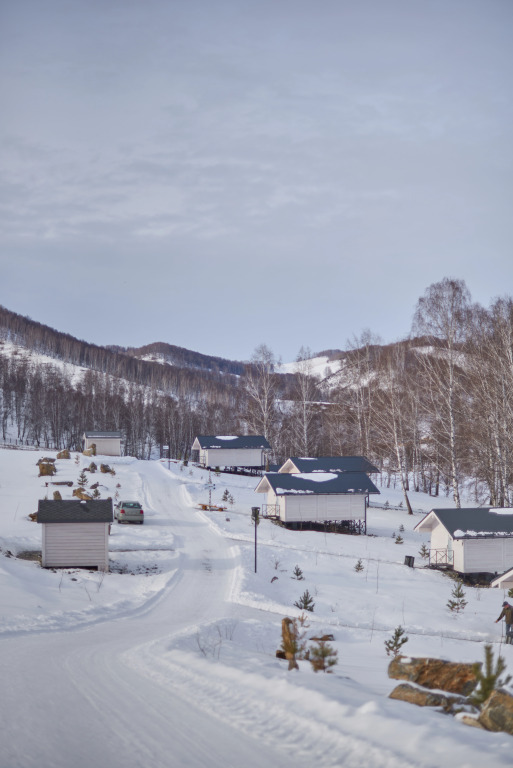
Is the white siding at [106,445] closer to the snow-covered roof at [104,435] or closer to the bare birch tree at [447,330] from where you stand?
the snow-covered roof at [104,435]

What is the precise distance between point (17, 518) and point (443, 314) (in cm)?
2590

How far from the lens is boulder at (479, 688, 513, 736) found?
5.59 meters

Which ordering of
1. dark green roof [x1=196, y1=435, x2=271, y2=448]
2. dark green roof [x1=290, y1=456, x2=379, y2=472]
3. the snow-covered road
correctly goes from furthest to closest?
dark green roof [x1=196, y1=435, x2=271, y2=448]
dark green roof [x1=290, y1=456, x2=379, y2=472]
the snow-covered road

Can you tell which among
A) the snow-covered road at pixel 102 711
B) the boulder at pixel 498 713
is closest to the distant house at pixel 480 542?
the snow-covered road at pixel 102 711

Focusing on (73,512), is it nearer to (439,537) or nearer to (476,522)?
(439,537)

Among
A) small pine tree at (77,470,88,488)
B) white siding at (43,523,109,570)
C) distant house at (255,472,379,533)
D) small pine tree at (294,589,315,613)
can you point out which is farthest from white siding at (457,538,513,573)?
small pine tree at (77,470,88,488)

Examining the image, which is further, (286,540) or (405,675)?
(286,540)

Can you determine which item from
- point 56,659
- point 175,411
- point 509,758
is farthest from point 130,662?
point 175,411

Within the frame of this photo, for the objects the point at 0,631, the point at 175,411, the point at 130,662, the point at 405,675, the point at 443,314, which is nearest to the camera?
the point at 405,675

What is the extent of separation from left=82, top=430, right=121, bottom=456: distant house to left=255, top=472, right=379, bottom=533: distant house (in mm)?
29015

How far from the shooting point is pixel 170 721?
20.3ft

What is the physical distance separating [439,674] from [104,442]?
55184 mm

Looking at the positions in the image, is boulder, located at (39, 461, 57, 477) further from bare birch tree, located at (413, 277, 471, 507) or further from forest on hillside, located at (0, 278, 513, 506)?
bare birch tree, located at (413, 277, 471, 507)

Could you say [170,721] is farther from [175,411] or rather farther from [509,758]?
[175,411]
